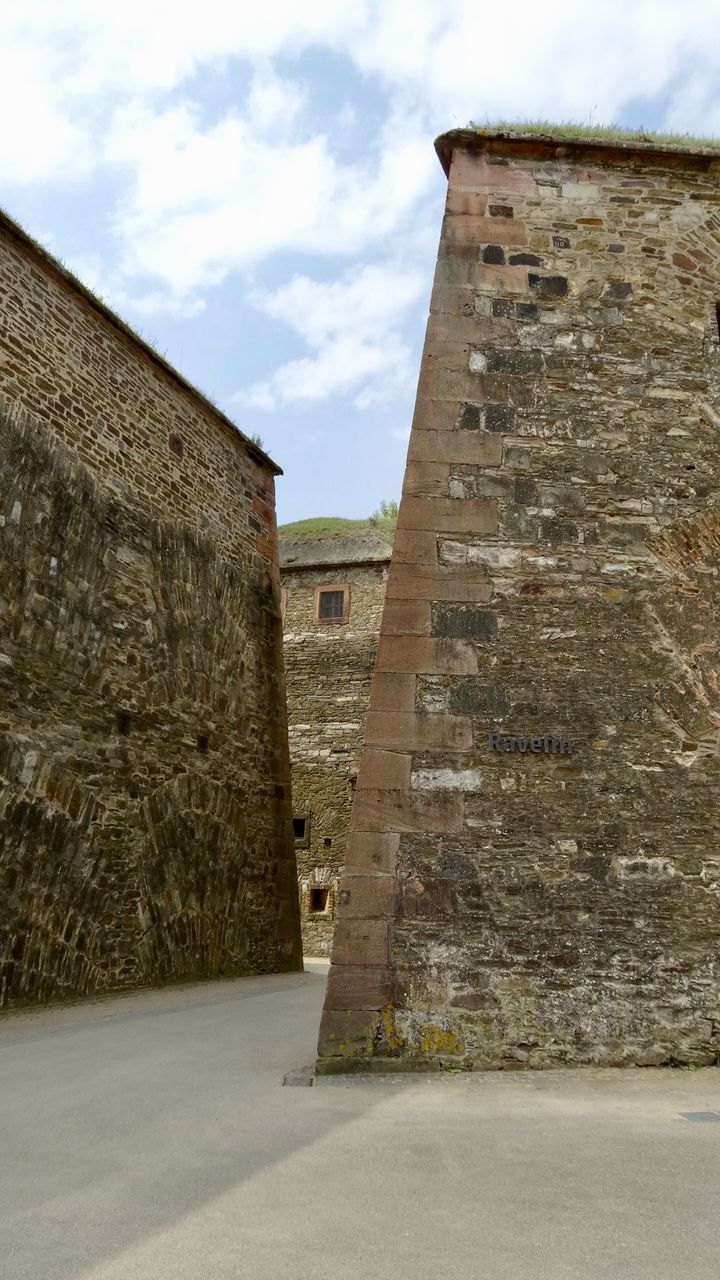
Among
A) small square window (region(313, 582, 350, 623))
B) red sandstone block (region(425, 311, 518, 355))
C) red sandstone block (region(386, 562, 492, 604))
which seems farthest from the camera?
small square window (region(313, 582, 350, 623))

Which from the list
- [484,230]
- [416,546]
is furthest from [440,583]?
[484,230]

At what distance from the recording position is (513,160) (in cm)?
698

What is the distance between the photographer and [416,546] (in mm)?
6148

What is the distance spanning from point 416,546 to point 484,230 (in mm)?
2401

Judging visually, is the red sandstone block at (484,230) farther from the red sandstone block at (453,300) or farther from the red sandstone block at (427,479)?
the red sandstone block at (427,479)

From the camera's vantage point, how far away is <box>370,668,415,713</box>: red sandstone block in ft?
19.0

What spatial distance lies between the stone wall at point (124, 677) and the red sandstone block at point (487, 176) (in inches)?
188

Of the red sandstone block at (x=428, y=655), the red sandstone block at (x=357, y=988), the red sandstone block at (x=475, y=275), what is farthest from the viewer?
the red sandstone block at (x=475, y=275)

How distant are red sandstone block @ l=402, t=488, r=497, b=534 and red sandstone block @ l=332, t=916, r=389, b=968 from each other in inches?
95.2

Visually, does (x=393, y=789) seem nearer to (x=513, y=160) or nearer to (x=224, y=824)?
(x=513, y=160)

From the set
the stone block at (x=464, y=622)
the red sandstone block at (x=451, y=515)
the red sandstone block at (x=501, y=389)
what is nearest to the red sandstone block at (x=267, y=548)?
the red sandstone block at (x=501, y=389)

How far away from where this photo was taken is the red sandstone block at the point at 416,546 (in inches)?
241

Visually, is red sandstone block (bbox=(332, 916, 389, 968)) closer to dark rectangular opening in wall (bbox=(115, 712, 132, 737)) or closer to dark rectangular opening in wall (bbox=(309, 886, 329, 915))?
dark rectangular opening in wall (bbox=(115, 712, 132, 737))

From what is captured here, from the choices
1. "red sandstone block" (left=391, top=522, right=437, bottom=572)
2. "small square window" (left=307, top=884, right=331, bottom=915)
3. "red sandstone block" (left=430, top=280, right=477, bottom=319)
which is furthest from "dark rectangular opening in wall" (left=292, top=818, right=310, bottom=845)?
"red sandstone block" (left=430, top=280, right=477, bottom=319)
